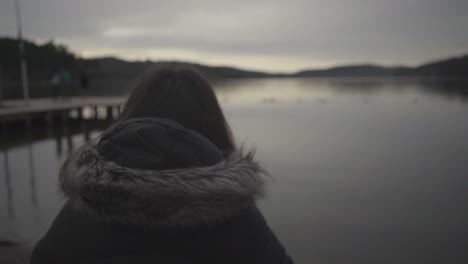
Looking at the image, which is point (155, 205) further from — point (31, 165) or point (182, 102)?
point (31, 165)

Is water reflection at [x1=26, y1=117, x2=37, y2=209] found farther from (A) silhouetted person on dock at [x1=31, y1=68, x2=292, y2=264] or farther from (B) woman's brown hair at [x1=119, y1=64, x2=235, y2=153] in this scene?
(A) silhouetted person on dock at [x1=31, y1=68, x2=292, y2=264]

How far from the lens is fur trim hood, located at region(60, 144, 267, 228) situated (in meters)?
1.02

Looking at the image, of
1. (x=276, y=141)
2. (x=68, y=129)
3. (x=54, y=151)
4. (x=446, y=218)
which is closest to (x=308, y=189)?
(x=446, y=218)

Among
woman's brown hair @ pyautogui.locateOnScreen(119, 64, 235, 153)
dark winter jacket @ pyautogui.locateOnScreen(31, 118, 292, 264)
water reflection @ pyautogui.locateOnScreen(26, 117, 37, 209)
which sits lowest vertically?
water reflection @ pyautogui.locateOnScreen(26, 117, 37, 209)

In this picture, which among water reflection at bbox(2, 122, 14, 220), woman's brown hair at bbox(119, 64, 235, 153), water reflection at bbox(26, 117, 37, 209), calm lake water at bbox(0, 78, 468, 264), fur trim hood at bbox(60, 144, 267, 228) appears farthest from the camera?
water reflection at bbox(26, 117, 37, 209)

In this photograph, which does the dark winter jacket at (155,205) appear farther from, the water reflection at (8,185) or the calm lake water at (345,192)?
the water reflection at (8,185)

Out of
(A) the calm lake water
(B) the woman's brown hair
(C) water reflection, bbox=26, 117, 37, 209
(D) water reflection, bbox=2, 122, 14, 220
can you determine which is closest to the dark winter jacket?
(B) the woman's brown hair

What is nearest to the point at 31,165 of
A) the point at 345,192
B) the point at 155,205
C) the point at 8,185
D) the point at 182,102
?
the point at 8,185

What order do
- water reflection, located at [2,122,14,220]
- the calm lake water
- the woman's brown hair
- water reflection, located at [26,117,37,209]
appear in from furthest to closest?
water reflection, located at [26,117,37,209] → water reflection, located at [2,122,14,220] → the calm lake water → the woman's brown hair

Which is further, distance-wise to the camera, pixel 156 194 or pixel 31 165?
pixel 31 165

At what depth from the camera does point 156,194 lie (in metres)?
1.02

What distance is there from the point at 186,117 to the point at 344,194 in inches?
265

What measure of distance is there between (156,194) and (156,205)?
4cm

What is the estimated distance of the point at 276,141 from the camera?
1404 cm
